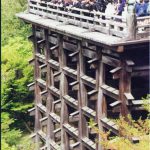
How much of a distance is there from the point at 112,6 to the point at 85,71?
4591 mm

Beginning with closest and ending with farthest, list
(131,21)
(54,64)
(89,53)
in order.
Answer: (131,21)
(89,53)
(54,64)

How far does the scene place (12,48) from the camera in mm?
35281

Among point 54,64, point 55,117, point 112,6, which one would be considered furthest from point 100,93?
point 55,117

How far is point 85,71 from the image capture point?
81.4ft

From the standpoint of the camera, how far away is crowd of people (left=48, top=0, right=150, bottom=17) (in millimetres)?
19656

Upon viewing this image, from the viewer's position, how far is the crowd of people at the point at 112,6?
19656 millimetres

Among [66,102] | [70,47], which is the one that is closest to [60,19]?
[70,47]

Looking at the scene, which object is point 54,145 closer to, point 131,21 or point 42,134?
point 42,134

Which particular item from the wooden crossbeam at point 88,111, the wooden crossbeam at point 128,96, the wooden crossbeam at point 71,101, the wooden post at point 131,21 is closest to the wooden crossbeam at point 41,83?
the wooden crossbeam at point 71,101

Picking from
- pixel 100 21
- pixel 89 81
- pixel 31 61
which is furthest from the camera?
pixel 31 61

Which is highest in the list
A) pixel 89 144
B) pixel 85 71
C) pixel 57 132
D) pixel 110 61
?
pixel 110 61

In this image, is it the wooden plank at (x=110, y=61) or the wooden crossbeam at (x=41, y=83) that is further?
the wooden crossbeam at (x=41, y=83)

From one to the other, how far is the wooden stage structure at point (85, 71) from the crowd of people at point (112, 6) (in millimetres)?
337

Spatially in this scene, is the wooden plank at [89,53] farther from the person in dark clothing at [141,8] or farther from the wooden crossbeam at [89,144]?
the wooden crossbeam at [89,144]
